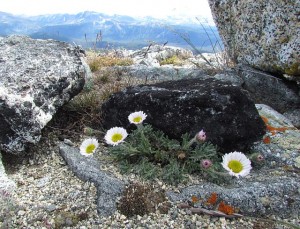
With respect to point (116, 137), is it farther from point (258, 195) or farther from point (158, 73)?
point (158, 73)

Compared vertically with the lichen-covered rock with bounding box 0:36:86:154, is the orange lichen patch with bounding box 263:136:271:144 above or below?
below

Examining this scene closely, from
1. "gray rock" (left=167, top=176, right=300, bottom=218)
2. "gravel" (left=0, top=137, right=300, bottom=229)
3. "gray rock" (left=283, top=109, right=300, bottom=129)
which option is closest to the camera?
"gravel" (left=0, top=137, right=300, bottom=229)

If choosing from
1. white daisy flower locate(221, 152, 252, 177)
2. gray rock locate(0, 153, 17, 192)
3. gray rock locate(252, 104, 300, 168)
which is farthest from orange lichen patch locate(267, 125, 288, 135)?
gray rock locate(0, 153, 17, 192)

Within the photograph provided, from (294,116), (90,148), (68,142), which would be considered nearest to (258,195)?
(90,148)

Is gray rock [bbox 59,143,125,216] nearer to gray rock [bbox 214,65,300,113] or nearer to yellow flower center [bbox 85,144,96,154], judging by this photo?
yellow flower center [bbox 85,144,96,154]

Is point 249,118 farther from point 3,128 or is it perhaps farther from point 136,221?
point 3,128

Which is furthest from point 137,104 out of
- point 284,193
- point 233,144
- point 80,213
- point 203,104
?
point 284,193
